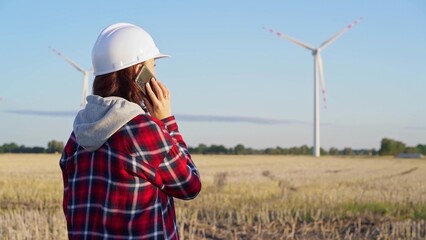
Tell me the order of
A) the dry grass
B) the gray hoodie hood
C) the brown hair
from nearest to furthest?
the gray hoodie hood → the brown hair → the dry grass

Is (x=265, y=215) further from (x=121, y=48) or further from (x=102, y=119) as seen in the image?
(x=102, y=119)

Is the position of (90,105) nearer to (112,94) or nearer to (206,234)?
(112,94)

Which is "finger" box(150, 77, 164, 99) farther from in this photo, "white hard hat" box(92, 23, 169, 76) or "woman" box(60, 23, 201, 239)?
"white hard hat" box(92, 23, 169, 76)

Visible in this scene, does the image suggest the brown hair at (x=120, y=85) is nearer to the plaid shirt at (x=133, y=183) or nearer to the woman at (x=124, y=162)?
the woman at (x=124, y=162)

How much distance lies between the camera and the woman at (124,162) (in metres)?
2.40

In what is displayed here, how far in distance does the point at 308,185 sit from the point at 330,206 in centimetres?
761

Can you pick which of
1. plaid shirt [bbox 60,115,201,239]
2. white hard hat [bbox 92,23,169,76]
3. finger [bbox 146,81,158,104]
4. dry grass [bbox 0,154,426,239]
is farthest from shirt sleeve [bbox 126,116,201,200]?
dry grass [bbox 0,154,426,239]

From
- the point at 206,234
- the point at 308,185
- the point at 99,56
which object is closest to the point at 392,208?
the point at 206,234

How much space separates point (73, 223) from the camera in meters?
2.54

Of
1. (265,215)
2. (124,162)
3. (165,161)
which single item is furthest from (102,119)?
(265,215)

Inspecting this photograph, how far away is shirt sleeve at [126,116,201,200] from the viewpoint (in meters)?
2.40

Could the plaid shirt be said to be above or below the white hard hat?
below

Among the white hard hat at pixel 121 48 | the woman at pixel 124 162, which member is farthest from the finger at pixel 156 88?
the white hard hat at pixel 121 48

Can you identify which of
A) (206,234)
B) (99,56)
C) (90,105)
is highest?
(99,56)
